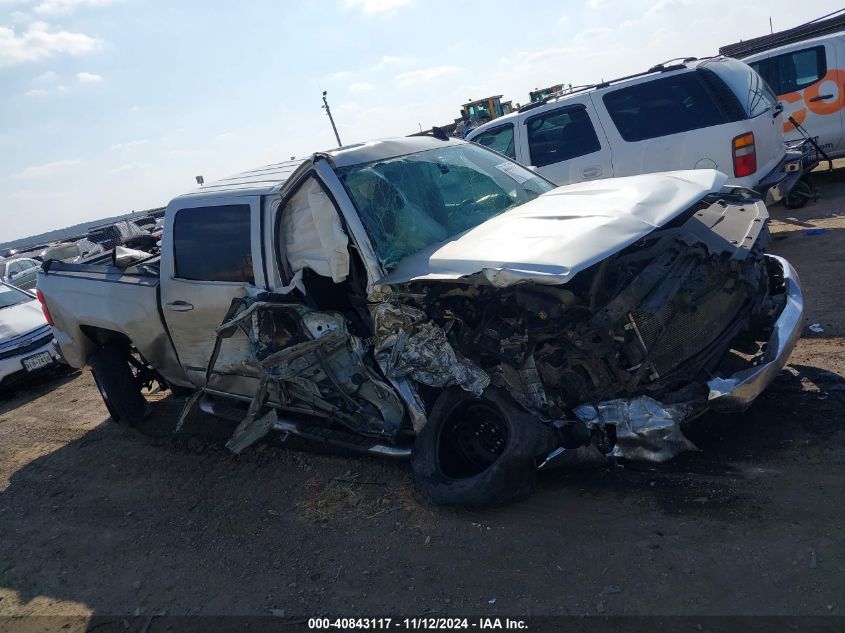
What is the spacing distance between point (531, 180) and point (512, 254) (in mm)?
2042

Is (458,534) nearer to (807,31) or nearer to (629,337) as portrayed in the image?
(629,337)

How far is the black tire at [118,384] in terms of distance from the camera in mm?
6156

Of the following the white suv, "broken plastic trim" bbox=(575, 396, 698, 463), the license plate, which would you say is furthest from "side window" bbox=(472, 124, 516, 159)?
the license plate

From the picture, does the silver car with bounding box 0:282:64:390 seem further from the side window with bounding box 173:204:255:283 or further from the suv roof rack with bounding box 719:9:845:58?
the suv roof rack with bounding box 719:9:845:58

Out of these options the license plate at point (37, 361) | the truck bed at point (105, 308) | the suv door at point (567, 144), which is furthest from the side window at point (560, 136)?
the license plate at point (37, 361)

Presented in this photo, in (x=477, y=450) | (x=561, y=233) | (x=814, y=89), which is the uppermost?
(x=561, y=233)

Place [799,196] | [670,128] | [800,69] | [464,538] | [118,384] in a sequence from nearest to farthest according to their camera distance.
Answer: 1. [464,538]
2. [118,384]
3. [670,128]
4. [799,196]
5. [800,69]

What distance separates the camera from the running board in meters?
3.91

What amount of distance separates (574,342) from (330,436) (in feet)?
6.02

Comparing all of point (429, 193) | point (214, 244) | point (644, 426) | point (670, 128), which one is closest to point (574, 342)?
point (644, 426)

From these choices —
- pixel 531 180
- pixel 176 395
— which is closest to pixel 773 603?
pixel 531 180

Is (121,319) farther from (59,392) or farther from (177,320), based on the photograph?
(59,392)

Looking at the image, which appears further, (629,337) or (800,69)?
(800,69)

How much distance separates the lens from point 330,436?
14.0 feet
